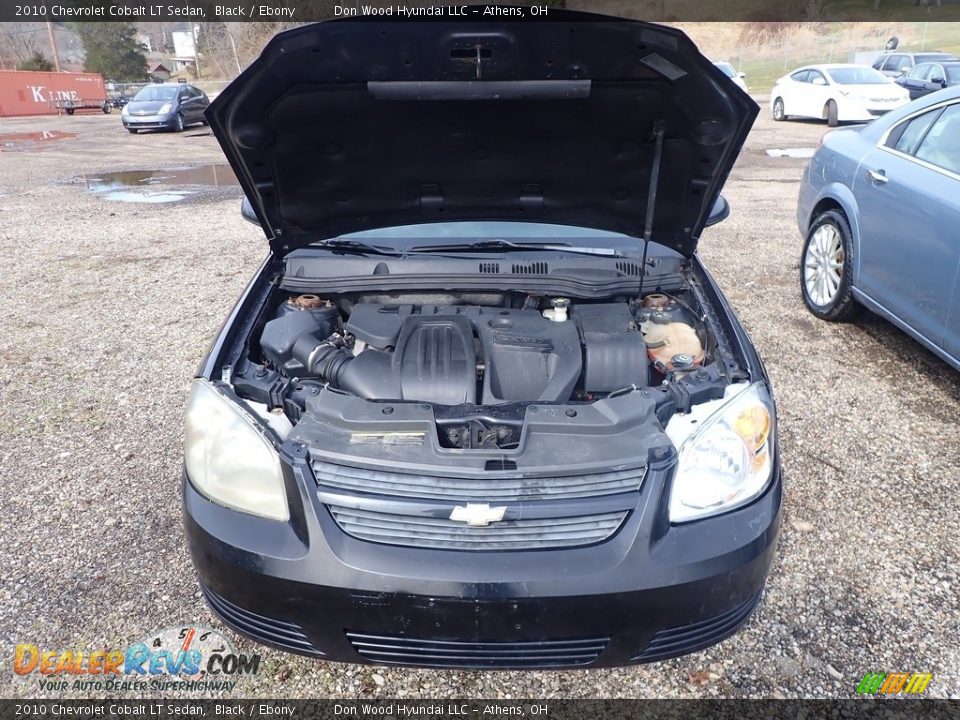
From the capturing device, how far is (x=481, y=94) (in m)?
2.07

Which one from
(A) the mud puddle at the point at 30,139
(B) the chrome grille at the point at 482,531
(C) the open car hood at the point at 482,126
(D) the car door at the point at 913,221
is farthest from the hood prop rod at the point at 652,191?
(A) the mud puddle at the point at 30,139

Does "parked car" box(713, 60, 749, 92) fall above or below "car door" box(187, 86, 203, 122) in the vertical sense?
above

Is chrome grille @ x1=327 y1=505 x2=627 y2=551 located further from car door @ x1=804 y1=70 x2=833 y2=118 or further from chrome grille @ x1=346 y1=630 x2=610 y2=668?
car door @ x1=804 y1=70 x2=833 y2=118

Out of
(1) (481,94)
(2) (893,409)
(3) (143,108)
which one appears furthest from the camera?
(3) (143,108)

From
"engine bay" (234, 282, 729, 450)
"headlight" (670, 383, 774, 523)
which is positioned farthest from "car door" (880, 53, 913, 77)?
"headlight" (670, 383, 774, 523)

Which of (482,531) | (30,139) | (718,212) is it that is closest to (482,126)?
(718,212)

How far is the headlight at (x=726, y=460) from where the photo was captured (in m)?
1.66

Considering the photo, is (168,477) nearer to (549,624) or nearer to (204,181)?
(549,624)

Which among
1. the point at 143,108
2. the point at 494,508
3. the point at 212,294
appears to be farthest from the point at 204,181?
the point at 494,508

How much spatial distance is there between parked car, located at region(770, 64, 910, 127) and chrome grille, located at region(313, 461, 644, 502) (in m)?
13.9

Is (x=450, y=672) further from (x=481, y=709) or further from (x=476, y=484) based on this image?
(x=476, y=484)

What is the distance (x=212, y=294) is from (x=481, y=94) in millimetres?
3613

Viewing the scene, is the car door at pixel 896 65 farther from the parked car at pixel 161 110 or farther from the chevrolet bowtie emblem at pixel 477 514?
the chevrolet bowtie emblem at pixel 477 514

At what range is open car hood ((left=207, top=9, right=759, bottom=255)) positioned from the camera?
1.87 metres
